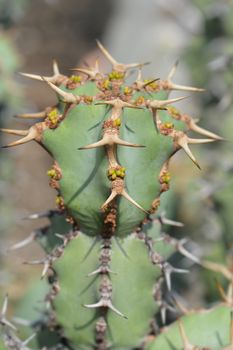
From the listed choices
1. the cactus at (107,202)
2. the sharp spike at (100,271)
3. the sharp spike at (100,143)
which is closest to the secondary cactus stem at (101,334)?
the cactus at (107,202)

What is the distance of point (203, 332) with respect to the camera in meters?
1.61

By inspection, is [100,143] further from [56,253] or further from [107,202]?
[56,253]

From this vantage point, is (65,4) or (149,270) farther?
(65,4)

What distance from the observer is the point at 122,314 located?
5.01 feet

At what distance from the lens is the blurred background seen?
8.72ft

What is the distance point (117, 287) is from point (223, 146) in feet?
5.87

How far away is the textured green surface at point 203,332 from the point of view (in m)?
1.58

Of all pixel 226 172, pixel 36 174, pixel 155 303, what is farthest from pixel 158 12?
pixel 155 303

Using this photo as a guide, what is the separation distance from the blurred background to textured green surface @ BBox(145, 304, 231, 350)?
43 centimetres

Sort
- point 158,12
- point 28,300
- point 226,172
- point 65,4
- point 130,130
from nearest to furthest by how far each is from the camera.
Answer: point 130,130 → point 28,300 → point 226,172 → point 158,12 → point 65,4

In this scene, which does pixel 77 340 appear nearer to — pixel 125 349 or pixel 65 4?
pixel 125 349

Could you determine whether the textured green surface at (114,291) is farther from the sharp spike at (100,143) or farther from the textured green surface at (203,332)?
the sharp spike at (100,143)

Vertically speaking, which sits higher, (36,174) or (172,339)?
(172,339)

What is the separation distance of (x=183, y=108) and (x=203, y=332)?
2990 millimetres
